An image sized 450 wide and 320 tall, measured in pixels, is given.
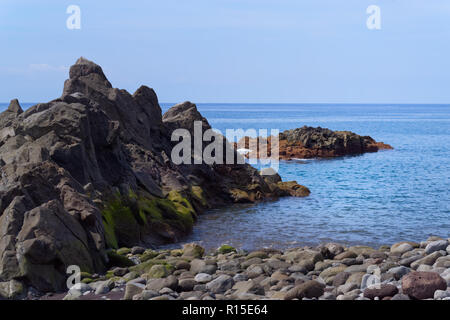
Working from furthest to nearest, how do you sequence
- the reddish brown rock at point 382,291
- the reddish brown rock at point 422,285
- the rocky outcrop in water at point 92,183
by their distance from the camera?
the rocky outcrop in water at point 92,183, the reddish brown rock at point 382,291, the reddish brown rock at point 422,285

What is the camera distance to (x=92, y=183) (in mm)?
18547

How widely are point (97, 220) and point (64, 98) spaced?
8429 mm

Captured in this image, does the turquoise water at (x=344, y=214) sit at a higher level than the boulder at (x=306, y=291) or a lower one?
lower

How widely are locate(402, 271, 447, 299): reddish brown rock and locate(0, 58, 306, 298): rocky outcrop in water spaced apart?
759 cm

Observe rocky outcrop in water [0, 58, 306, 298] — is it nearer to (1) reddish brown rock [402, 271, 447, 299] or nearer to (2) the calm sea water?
(2) the calm sea water

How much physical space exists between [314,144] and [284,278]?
50.8 meters

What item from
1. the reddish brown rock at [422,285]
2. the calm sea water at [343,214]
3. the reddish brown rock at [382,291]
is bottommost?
the calm sea water at [343,214]

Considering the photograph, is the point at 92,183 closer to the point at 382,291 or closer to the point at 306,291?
the point at 306,291

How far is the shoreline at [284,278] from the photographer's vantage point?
1057cm

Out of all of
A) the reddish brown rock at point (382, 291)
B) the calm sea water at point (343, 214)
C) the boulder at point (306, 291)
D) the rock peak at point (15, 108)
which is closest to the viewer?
the reddish brown rock at point (382, 291)

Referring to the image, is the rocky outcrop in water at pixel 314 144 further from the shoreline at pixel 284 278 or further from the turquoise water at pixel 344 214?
the shoreline at pixel 284 278

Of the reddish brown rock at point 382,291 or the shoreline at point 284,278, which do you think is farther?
the shoreline at point 284,278

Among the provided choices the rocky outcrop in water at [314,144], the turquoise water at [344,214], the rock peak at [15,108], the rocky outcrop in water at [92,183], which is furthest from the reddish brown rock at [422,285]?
the rocky outcrop in water at [314,144]

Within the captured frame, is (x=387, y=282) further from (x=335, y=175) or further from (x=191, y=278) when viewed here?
(x=335, y=175)
